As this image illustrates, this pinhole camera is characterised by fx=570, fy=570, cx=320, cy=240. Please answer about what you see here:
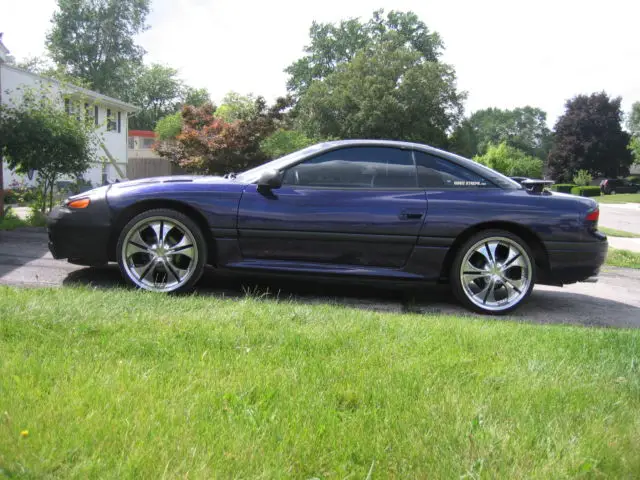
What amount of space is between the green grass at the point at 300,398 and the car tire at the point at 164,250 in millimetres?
987

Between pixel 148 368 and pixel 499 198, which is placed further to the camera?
pixel 499 198

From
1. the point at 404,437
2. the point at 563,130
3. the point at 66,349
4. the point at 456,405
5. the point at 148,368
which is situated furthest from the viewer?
the point at 563,130

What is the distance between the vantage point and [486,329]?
3.82 meters

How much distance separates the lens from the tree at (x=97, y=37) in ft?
150

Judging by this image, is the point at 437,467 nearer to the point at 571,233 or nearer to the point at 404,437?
the point at 404,437

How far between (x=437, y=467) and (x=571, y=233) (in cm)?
342

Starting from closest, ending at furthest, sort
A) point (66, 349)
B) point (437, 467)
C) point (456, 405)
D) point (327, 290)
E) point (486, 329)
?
point (437, 467) → point (456, 405) → point (66, 349) → point (486, 329) → point (327, 290)

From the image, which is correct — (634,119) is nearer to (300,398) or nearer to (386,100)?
(386,100)

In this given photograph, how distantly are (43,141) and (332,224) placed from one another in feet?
26.7

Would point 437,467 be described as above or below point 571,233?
below

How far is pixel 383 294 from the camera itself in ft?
17.5

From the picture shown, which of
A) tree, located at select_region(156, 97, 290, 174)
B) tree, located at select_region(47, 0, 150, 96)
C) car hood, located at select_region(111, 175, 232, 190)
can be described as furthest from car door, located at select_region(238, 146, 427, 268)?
tree, located at select_region(47, 0, 150, 96)

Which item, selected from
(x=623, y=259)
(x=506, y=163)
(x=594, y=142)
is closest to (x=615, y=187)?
(x=594, y=142)

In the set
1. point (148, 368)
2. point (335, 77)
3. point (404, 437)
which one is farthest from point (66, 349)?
point (335, 77)
